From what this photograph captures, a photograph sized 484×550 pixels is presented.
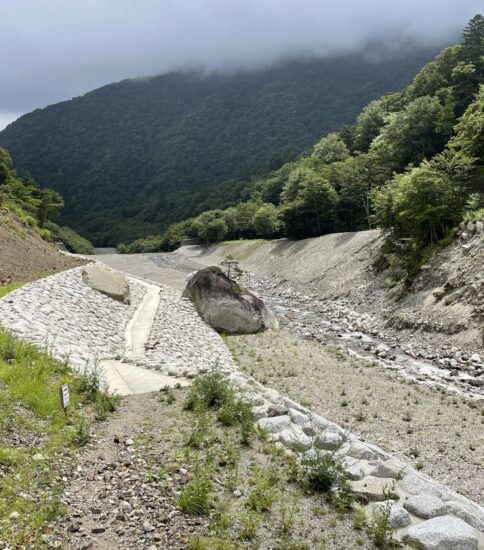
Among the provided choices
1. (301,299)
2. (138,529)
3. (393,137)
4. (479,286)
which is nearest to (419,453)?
(138,529)

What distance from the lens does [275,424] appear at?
28.6ft

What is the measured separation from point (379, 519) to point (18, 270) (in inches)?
765

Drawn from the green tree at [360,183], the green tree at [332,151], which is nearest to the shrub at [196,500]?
the green tree at [360,183]

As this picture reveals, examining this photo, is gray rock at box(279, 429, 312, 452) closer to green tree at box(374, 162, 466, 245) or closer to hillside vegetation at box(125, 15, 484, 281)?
hillside vegetation at box(125, 15, 484, 281)

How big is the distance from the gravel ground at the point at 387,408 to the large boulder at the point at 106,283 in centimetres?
773

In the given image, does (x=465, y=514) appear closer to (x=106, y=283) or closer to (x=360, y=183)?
(x=106, y=283)

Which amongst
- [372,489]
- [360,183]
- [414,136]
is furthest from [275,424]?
[414,136]

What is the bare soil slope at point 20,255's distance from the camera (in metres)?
19.7

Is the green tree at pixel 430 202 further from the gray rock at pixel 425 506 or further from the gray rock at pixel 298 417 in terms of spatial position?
the gray rock at pixel 425 506

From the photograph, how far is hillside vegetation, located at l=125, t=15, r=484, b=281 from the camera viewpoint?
956 inches

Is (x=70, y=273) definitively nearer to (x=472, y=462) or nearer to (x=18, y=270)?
(x=18, y=270)

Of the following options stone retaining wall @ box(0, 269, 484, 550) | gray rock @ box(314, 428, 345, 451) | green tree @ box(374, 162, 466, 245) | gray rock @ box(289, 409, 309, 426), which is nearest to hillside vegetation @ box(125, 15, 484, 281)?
green tree @ box(374, 162, 466, 245)

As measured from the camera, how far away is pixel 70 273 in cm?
2209

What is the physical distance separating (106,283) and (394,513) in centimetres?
1958
